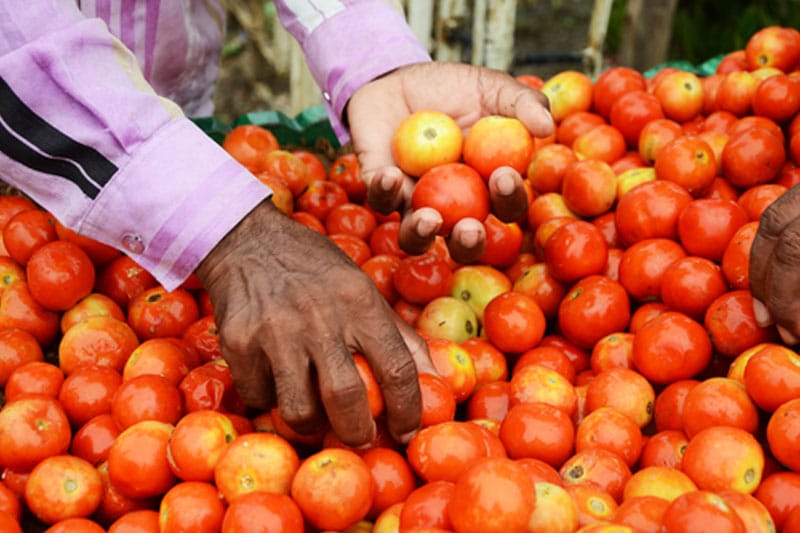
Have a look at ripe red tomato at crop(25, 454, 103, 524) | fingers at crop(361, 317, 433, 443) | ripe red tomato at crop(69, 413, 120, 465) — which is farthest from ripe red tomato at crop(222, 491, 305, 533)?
ripe red tomato at crop(69, 413, 120, 465)

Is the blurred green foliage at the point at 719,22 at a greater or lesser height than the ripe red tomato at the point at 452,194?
lesser

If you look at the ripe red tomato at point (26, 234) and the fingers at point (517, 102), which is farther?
the ripe red tomato at point (26, 234)

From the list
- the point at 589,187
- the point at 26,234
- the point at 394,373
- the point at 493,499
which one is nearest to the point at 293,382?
the point at 394,373

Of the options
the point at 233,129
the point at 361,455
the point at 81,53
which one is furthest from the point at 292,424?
the point at 233,129

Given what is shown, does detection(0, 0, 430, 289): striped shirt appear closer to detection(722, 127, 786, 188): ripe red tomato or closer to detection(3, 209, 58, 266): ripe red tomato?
detection(3, 209, 58, 266): ripe red tomato

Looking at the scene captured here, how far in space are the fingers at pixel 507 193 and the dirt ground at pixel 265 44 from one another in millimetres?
4747

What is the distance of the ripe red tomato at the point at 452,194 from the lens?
7.29 ft

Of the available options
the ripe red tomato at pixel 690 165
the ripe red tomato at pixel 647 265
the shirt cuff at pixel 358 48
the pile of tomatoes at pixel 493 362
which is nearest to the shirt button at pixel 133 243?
the pile of tomatoes at pixel 493 362

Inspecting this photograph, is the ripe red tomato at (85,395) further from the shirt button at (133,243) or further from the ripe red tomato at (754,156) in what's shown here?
the ripe red tomato at (754,156)

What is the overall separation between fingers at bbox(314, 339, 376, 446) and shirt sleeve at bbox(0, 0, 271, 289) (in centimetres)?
40

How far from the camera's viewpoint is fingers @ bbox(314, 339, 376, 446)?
1704 millimetres

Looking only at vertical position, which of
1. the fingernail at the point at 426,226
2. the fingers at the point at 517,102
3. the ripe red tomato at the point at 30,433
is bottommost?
the ripe red tomato at the point at 30,433

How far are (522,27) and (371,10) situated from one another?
19.4 ft

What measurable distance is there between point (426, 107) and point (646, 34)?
162 inches
